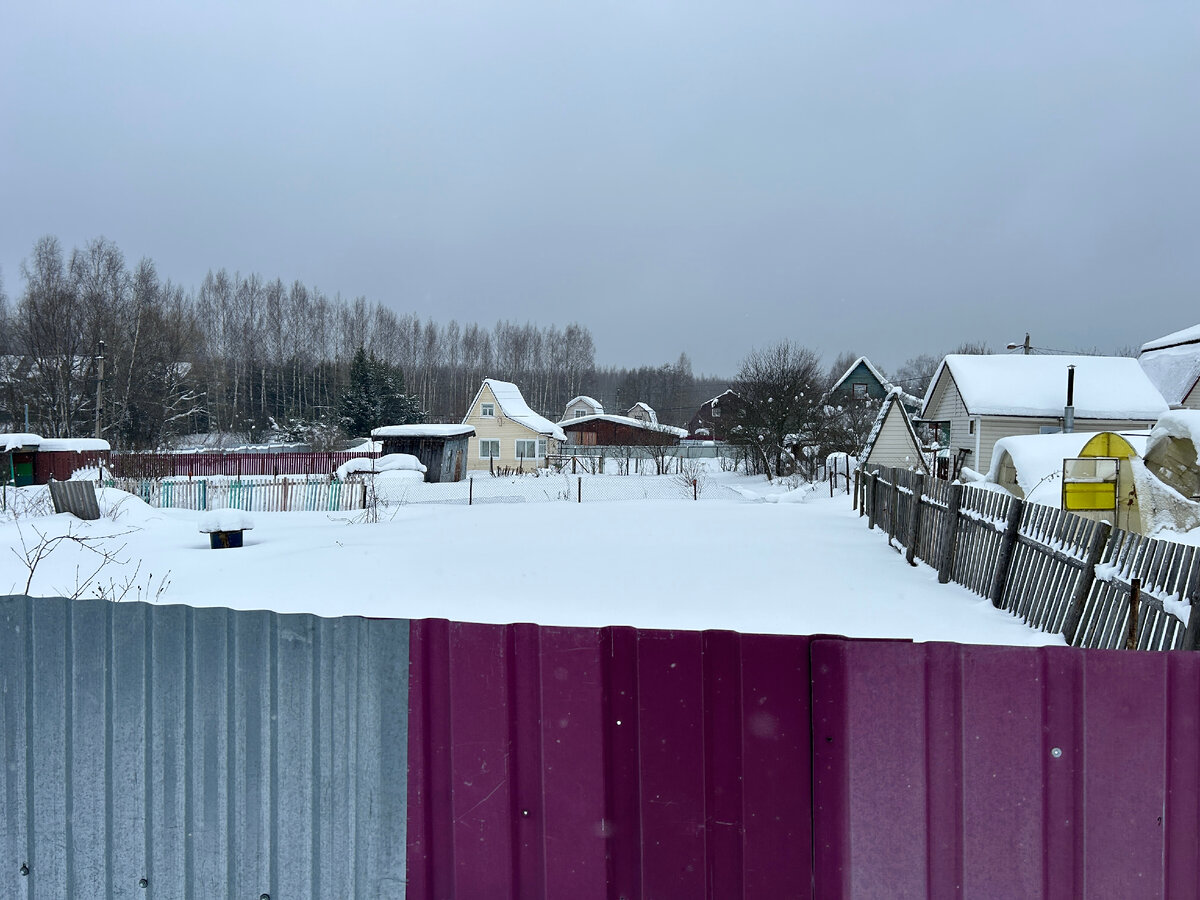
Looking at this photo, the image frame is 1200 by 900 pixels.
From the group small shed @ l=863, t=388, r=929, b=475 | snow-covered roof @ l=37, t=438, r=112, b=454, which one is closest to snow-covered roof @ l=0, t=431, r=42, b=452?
snow-covered roof @ l=37, t=438, r=112, b=454

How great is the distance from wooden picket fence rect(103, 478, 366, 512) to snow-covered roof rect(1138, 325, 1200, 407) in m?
36.5

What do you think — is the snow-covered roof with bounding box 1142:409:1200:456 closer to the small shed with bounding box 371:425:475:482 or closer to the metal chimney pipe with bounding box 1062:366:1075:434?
the metal chimney pipe with bounding box 1062:366:1075:434

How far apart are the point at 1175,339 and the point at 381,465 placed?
4179 centimetres

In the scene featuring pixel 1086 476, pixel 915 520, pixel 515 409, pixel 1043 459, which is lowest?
pixel 915 520

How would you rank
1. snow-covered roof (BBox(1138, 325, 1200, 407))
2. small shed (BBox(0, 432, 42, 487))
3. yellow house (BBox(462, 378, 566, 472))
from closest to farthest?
small shed (BBox(0, 432, 42, 487))
snow-covered roof (BBox(1138, 325, 1200, 407))
yellow house (BBox(462, 378, 566, 472))

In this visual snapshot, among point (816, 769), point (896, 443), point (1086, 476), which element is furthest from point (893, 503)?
point (896, 443)

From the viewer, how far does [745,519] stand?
1456cm

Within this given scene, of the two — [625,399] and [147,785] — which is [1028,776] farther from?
[625,399]

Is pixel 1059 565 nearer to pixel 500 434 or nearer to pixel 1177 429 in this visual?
pixel 1177 429

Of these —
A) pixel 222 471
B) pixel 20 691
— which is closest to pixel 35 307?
pixel 222 471

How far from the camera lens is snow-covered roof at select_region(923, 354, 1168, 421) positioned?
23203 millimetres

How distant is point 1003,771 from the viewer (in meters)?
2.10

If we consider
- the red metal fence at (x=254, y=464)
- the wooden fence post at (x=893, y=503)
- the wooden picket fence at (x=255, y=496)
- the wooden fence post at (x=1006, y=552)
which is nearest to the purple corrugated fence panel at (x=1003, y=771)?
the wooden fence post at (x=1006, y=552)

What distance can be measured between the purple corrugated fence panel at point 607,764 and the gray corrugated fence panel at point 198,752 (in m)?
0.16
